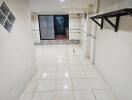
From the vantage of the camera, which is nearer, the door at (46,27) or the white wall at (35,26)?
the white wall at (35,26)

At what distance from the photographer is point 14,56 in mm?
2051

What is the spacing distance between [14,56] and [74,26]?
602cm

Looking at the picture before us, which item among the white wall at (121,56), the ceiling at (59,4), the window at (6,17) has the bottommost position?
the white wall at (121,56)

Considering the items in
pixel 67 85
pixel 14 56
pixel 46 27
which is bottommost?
pixel 67 85

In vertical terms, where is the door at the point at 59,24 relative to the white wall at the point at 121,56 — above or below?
above

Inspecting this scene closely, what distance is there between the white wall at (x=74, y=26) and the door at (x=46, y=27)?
4.74 feet

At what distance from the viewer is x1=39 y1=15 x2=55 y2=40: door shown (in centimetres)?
784

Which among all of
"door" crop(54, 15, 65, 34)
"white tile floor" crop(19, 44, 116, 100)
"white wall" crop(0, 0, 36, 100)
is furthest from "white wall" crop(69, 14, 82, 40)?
"white wall" crop(0, 0, 36, 100)

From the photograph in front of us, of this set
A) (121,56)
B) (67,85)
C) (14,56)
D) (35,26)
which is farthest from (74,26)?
(14,56)

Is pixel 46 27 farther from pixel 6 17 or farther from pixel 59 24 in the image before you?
pixel 6 17

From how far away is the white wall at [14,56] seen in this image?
1718mm

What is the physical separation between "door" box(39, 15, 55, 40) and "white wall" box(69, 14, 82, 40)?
4.74 feet

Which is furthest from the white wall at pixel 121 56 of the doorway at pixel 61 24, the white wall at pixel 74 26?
the doorway at pixel 61 24

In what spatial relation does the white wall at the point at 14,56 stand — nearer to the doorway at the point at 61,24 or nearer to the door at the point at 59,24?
the doorway at the point at 61,24
